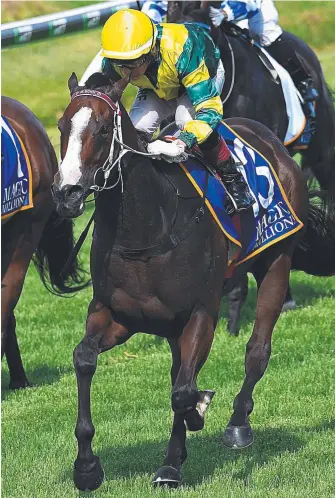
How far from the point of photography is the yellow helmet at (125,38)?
5.32 metres

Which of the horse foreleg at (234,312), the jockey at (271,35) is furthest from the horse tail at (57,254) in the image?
the jockey at (271,35)

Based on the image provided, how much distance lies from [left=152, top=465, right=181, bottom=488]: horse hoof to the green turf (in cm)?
6

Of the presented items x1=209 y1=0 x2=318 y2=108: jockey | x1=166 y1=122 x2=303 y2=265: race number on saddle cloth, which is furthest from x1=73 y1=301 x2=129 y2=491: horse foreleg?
x1=209 y1=0 x2=318 y2=108: jockey

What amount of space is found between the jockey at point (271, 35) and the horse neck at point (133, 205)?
4.27 metres

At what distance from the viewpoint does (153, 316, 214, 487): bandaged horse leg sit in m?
5.49

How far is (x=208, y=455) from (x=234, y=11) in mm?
4450

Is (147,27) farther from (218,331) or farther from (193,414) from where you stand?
(218,331)

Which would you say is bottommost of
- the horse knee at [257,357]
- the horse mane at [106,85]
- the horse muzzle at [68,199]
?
the horse knee at [257,357]

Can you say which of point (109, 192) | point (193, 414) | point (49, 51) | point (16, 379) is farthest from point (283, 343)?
point (49, 51)

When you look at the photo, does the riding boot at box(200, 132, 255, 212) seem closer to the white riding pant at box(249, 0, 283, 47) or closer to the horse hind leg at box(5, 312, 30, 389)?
the horse hind leg at box(5, 312, 30, 389)

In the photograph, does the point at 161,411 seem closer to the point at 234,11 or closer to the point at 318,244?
the point at 318,244

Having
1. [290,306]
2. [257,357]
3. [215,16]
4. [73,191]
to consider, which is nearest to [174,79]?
[73,191]

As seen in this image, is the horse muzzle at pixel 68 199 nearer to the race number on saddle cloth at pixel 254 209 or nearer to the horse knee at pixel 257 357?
the race number on saddle cloth at pixel 254 209

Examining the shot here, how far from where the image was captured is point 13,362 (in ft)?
27.3
